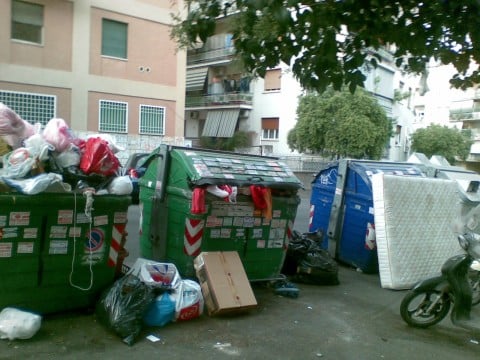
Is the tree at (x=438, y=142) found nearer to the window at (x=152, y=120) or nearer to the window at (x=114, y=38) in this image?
the window at (x=152, y=120)

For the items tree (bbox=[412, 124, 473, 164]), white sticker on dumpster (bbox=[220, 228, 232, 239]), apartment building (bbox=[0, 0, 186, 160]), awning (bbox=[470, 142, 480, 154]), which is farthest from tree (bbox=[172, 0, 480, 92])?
awning (bbox=[470, 142, 480, 154])

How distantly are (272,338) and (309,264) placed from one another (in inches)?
78.0

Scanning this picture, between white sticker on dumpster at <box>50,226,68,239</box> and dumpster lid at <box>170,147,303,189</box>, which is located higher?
dumpster lid at <box>170,147,303,189</box>

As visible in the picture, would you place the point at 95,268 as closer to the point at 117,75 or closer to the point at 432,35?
the point at 432,35

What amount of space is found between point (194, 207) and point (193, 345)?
1.42 metres

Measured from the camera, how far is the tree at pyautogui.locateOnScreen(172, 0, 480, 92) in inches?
116

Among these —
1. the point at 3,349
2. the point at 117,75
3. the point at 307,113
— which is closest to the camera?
the point at 3,349

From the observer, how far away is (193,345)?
13.2 ft

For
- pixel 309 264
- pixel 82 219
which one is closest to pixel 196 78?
pixel 309 264

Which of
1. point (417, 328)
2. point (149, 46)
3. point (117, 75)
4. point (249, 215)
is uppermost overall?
point (149, 46)

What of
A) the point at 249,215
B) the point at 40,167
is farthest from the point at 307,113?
the point at 40,167

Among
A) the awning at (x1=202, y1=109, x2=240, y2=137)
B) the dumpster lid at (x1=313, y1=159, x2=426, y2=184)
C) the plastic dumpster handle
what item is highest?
the awning at (x1=202, y1=109, x2=240, y2=137)

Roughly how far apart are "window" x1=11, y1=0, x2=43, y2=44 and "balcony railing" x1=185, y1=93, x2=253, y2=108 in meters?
15.5

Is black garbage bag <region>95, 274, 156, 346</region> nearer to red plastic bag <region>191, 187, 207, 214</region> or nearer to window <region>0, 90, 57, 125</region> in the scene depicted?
red plastic bag <region>191, 187, 207, 214</region>
